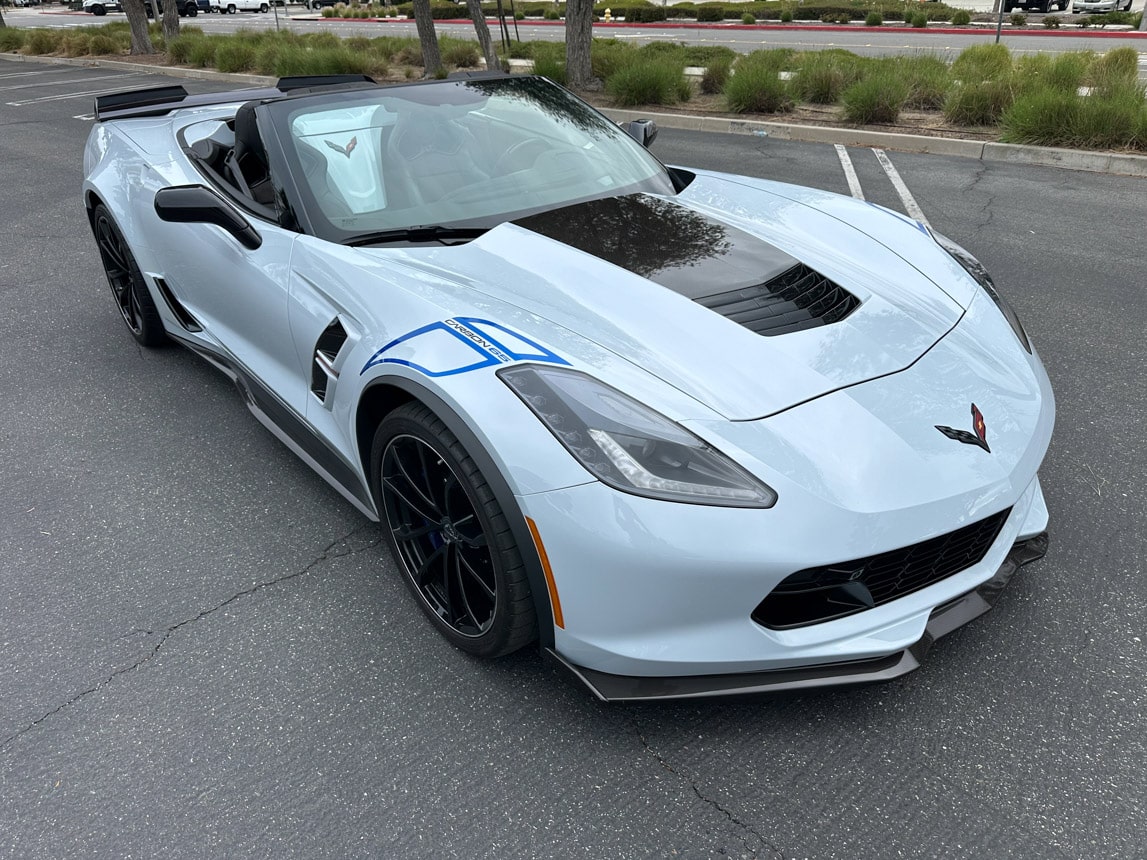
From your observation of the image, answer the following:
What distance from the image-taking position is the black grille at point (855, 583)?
183cm

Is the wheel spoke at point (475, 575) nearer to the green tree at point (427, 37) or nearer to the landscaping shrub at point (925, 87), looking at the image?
the landscaping shrub at point (925, 87)

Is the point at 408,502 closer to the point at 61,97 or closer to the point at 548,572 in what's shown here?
→ the point at 548,572

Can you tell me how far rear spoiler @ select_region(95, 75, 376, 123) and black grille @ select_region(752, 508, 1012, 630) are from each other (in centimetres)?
321

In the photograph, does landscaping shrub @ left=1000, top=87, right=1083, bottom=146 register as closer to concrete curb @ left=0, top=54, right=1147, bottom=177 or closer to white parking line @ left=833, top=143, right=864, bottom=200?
concrete curb @ left=0, top=54, right=1147, bottom=177

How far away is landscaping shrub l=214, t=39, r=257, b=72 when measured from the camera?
16938 mm

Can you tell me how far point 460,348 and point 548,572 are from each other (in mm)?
622


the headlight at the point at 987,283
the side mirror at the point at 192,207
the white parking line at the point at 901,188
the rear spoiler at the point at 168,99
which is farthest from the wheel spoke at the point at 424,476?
the white parking line at the point at 901,188

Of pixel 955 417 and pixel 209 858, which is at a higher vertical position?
pixel 955 417

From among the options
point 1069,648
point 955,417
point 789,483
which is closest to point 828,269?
point 955,417

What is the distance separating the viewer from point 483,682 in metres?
2.26

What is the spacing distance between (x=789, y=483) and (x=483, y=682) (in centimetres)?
101

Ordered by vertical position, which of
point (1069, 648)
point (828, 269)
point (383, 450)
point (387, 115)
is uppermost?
point (387, 115)

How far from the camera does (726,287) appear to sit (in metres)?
2.50

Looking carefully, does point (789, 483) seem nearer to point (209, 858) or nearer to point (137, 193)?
point (209, 858)
